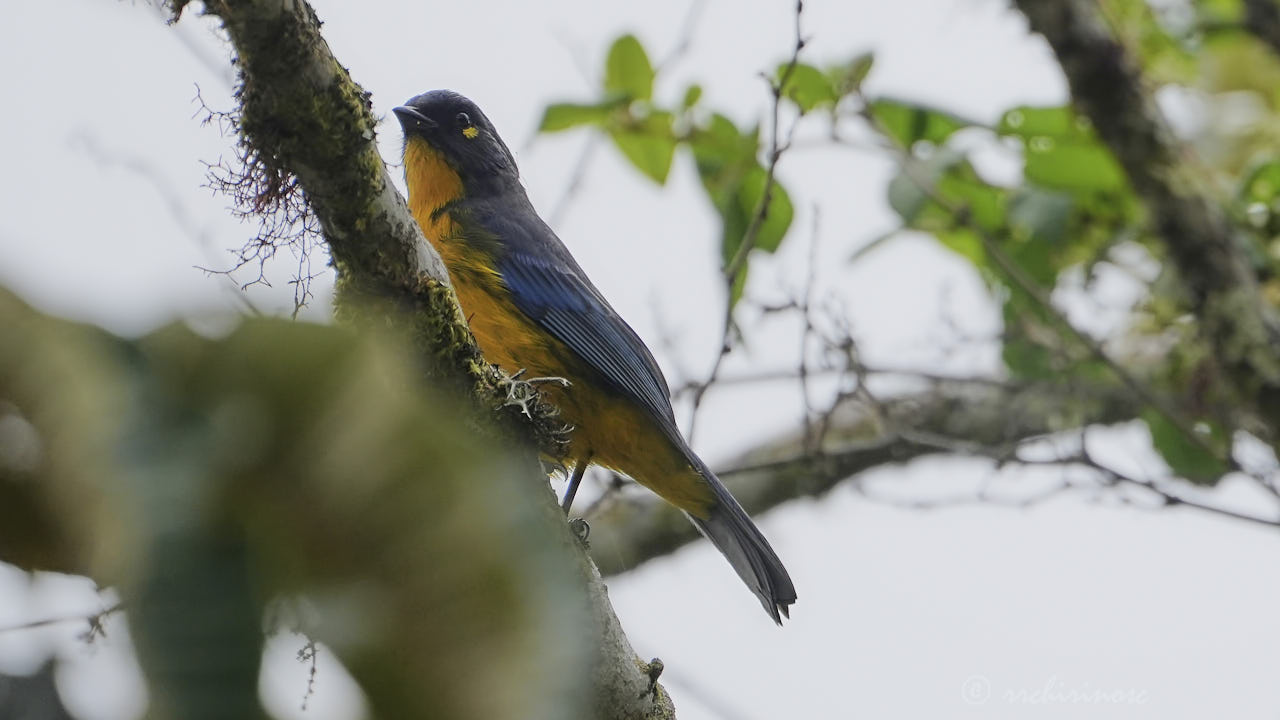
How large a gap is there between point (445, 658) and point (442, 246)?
3.82 meters

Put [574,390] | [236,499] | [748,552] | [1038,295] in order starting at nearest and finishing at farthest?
[236,499], [574,390], [748,552], [1038,295]

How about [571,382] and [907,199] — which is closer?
[571,382]

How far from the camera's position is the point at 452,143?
5105 millimetres

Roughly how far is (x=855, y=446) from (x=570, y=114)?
1.99 m

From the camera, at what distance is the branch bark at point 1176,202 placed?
4.23 meters

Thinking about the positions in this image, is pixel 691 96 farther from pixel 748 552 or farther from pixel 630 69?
pixel 748 552

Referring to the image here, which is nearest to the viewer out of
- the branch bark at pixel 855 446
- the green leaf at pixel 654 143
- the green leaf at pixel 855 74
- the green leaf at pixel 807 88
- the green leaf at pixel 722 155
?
the green leaf at pixel 855 74

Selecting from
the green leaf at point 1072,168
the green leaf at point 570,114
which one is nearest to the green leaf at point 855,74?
the green leaf at point 1072,168

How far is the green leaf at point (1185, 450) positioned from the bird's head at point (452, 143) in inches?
→ 118

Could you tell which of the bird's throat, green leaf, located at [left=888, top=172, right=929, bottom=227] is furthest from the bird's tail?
the bird's throat

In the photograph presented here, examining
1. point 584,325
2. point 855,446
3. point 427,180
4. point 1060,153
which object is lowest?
point 855,446

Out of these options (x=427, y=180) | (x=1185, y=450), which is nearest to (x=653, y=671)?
(x=427, y=180)

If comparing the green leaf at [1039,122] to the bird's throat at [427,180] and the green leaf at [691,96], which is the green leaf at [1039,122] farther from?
the bird's throat at [427,180]

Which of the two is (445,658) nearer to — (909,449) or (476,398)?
(476,398)
